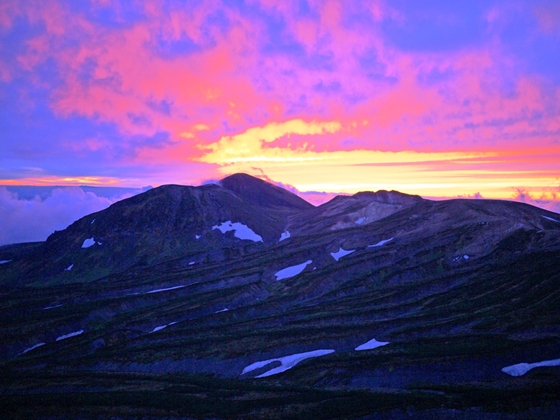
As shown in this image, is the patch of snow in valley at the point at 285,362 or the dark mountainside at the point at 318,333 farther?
the patch of snow in valley at the point at 285,362

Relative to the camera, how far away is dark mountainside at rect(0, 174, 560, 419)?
58.6 metres

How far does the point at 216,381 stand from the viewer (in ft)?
239

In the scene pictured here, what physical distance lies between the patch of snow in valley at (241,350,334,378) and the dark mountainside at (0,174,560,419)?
0.43 m

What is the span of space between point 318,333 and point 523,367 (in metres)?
37.8

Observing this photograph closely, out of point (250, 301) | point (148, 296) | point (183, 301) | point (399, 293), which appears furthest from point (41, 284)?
point (399, 293)

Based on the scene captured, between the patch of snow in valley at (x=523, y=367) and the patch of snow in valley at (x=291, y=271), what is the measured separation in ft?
307

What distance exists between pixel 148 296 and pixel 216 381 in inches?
2881

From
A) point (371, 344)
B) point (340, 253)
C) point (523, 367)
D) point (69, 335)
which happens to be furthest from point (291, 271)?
point (523, 367)

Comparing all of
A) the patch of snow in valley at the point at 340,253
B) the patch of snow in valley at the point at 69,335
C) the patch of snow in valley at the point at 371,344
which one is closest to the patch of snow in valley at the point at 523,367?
the patch of snow in valley at the point at 371,344

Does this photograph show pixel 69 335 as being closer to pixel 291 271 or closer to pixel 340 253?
pixel 291 271

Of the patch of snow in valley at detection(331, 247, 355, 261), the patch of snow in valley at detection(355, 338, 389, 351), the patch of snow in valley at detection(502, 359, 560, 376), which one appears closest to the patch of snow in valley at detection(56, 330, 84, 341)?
the patch of snow in valley at detection(355, 338, 389, 351)

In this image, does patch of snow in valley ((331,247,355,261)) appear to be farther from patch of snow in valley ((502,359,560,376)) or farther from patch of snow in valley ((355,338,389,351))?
patch of snow in valley ((502,359,560,376))

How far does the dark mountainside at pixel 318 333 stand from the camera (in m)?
58.6

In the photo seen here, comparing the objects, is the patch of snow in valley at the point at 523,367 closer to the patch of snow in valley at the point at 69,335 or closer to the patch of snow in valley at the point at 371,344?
the patch of snow in valley at the point at 371,344
